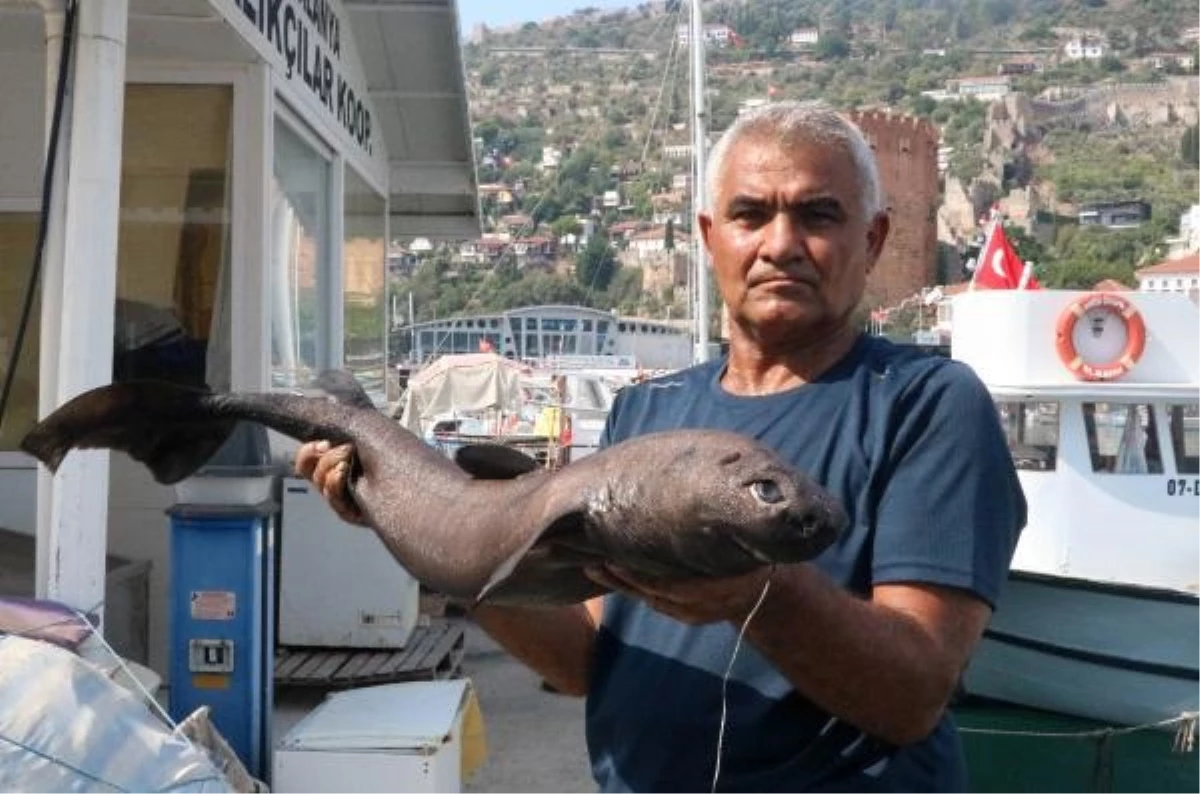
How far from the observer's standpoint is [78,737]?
3990mm

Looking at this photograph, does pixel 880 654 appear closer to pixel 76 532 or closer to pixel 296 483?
pixel 76 532

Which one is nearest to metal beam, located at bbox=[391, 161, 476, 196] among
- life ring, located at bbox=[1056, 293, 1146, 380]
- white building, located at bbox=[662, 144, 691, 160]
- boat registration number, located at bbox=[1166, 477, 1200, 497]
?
life ring, located at bbox=[1056, 293, 1146, 380]

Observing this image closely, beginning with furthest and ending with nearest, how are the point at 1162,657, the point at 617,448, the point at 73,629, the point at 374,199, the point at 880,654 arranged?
the point at 374,199, the point at 1162,657, the point at 73,629, the point at 617,448, the point at 880,654

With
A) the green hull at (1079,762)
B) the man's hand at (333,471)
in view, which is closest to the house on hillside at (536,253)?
the green hull at (1079,762)

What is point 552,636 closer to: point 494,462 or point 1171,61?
point 494,462

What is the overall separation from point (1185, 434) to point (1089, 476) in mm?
755

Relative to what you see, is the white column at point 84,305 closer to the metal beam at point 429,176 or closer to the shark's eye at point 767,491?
the shark's eye at point 767,491

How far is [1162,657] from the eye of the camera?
29.7 ft

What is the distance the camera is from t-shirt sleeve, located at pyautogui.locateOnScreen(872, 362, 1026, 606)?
2.02m

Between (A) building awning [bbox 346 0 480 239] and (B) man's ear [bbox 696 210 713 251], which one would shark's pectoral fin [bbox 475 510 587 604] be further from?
(A) building awning [bbox 346 0 480 239]

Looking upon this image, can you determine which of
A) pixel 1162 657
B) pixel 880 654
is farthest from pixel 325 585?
pixel 880 654

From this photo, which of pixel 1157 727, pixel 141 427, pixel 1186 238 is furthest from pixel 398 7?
pixel 1186 238

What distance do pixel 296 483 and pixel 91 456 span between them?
9.30 feet

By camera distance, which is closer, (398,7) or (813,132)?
(813,132)
